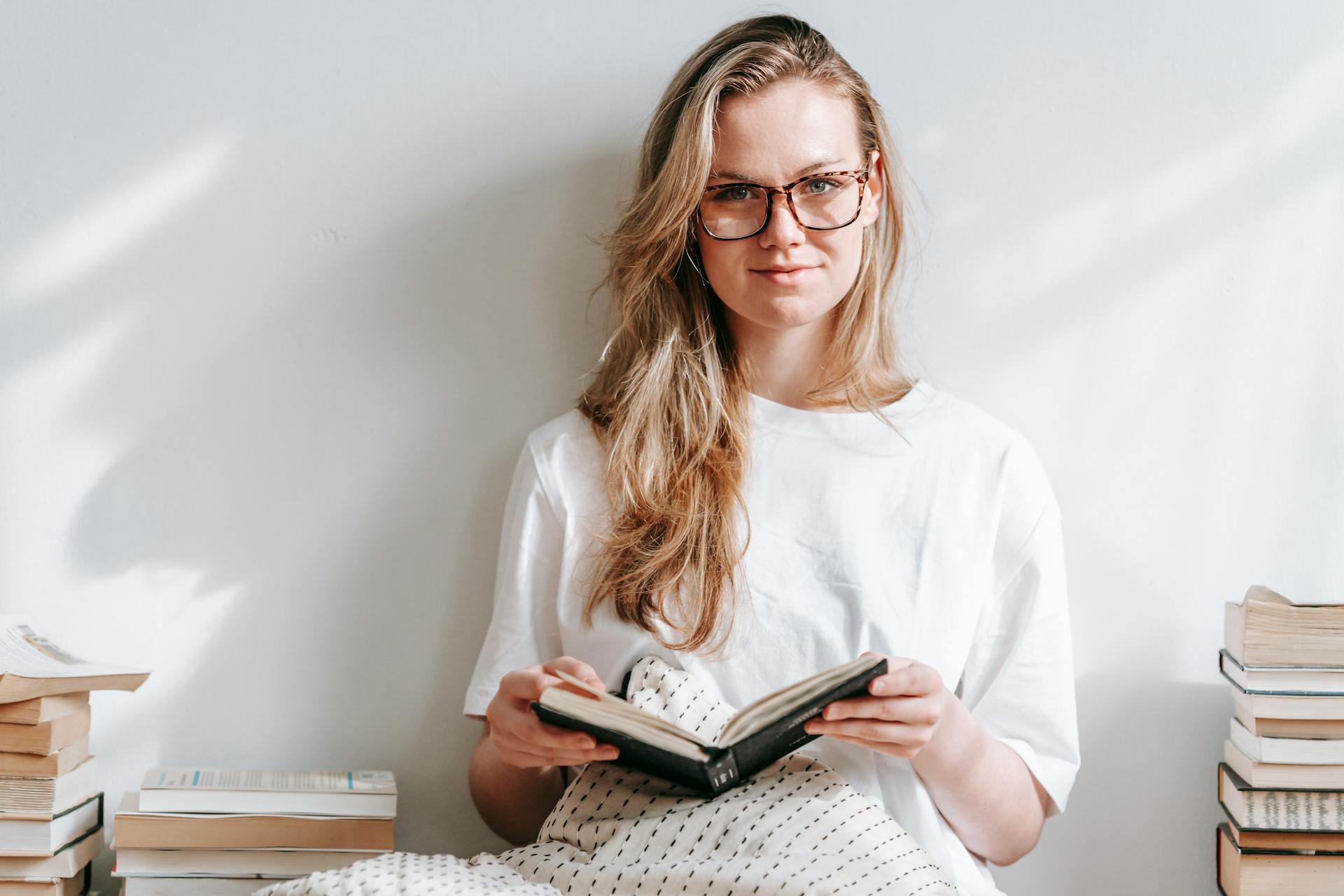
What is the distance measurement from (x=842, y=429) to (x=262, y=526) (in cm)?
83

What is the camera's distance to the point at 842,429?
156 centimetres

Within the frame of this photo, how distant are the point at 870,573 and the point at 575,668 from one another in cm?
41

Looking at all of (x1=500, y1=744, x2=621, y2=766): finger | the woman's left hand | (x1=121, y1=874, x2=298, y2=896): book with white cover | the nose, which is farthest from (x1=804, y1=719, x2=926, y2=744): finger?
(x1=121, y1=874, x2=298, y2=896): book with white cover

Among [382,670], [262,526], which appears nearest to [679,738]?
[382,670]

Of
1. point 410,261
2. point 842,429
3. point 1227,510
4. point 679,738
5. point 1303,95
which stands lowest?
point 679,738

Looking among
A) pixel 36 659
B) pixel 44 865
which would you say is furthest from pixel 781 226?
pixel 44 865

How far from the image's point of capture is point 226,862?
151 centimetres

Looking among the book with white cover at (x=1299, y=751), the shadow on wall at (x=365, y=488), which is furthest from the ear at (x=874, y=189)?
the book with white cover at (x=1299, y=751)

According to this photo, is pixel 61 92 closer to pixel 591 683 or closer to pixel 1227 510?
pixel 591 683

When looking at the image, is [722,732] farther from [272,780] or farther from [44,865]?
[44,865]

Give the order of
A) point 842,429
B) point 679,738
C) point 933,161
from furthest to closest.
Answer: point 933,161
point 842,429
point 679,738

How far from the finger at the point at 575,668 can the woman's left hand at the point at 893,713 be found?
0.24 m

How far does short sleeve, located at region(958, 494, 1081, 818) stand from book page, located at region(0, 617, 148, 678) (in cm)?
109

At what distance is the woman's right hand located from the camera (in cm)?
126
